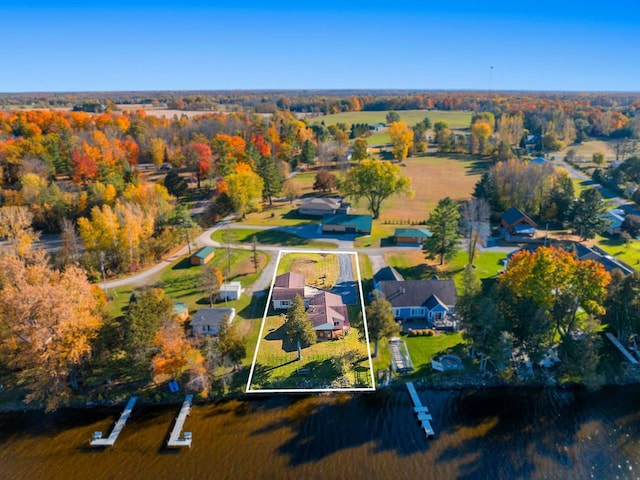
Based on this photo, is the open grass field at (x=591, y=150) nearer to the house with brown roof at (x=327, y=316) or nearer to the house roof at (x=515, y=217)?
the house roof at (x=515, y=217)

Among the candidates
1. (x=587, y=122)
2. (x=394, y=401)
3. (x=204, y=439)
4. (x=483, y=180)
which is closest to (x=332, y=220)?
(x=483, y=180)

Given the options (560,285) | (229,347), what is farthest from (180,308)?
(560,285)

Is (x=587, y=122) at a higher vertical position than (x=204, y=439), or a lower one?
higher

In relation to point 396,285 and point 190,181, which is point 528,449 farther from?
point 190,181

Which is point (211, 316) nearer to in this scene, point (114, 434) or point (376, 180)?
point (114, 434)

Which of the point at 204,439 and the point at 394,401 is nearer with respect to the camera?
the point at 204,439

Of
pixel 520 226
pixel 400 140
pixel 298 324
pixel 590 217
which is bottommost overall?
pixel 520 226
